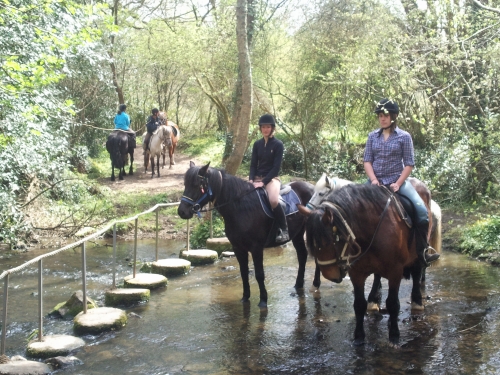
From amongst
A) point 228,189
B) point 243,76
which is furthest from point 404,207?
point 243,76

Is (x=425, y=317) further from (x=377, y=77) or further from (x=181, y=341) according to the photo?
(x=377, y=77)

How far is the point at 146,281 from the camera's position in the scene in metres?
8.46

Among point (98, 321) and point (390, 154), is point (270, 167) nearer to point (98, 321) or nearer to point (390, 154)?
point (390, 154)

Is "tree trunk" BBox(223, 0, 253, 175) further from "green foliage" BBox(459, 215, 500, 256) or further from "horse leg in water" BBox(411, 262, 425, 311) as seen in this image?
"horse leg in water" BBox(411, 262, 425, 311)

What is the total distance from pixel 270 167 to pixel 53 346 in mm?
3850

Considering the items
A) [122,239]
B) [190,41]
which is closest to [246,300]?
[122,239]

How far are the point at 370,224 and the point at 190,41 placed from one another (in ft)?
52.5

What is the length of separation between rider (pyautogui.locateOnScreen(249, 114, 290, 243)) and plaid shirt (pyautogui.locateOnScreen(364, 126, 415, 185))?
5.14ft

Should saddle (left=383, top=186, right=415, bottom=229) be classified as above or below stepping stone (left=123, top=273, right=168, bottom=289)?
above

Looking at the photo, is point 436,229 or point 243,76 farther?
point 243,76

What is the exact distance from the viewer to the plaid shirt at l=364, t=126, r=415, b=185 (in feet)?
19.9

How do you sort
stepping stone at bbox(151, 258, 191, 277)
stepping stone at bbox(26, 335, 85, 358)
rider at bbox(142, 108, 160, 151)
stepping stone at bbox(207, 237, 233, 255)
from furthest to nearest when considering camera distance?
rider at bbox(142, 108, 160, 151) → stepping stone at bbox(207, 237, 233, 255) → stepping stone at bbox(151, 258, 191, 277) → stepping stone at bbox(26, 335, 85, 358)

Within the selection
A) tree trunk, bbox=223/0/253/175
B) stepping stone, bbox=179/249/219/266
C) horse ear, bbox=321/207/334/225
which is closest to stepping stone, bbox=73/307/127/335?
horse ear, bbox=321/207/334/225

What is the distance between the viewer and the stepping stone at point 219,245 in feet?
37.4
